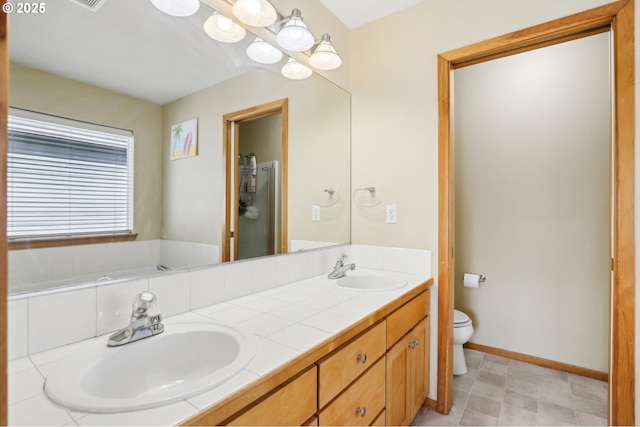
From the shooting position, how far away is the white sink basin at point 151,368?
645 millimetres

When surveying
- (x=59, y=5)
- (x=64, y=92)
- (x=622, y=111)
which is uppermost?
(x=59, y=5)

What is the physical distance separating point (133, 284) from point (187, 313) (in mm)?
232

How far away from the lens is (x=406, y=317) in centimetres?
155

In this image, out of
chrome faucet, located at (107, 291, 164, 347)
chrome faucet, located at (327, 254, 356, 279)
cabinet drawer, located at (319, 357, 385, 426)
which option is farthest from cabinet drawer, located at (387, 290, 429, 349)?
chrome faucet, located at (107, 291, 164, 347)

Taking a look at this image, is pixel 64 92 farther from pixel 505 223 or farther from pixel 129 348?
pixel 505 223

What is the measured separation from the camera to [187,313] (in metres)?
1.20

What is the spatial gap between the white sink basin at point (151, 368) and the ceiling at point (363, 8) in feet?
6.60

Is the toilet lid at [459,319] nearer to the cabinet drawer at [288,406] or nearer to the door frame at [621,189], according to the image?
the door frame at [621,189]

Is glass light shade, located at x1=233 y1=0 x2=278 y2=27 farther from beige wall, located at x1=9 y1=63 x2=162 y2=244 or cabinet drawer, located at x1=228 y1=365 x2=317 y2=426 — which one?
cabinet drawer, located at x1=228 y1=365 x2=317 y2=426

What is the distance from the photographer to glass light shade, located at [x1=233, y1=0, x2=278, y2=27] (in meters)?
1.42

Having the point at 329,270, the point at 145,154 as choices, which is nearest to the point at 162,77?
the point at 145,154

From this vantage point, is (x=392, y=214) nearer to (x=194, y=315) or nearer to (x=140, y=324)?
(x=194, y=315)

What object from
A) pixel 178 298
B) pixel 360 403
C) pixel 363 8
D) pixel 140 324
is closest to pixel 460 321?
pixel 360 403

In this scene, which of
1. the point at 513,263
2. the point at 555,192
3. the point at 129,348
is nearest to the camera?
the point at 129,348
